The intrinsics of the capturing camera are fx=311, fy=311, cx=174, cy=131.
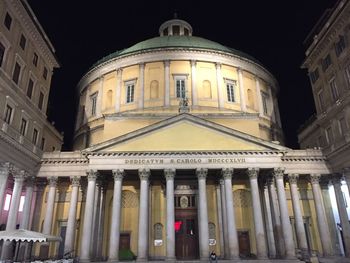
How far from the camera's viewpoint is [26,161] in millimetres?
24812

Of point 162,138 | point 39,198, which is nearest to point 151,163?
point 162,138

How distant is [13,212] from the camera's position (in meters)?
23.5

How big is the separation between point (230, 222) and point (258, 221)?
206cm

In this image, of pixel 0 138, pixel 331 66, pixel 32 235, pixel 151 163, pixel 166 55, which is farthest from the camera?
pixel 166 55

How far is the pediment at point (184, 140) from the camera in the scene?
79.8 feet

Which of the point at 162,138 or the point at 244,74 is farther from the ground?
the point at 244,74

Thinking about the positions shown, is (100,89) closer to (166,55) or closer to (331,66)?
(166,55)

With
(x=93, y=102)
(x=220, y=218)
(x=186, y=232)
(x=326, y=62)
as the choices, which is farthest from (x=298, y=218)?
(x=93, y=102)

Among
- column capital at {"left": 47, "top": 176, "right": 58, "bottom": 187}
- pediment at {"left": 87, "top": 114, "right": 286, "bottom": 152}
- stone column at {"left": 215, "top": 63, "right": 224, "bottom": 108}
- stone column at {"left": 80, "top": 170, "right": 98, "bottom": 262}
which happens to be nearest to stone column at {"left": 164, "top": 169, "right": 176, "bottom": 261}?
pediment at {"left": 87, "top": 114, "right": 286, "bottom": 152}

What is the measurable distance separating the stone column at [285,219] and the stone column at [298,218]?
192 cm

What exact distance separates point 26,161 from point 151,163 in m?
10.1

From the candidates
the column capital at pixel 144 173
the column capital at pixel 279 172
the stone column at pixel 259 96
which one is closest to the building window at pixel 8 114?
the column capital at pixel 144 173

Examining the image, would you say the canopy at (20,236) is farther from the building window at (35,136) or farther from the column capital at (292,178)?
the column capital at (292,178)

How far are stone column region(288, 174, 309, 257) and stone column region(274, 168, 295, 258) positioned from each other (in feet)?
6.30
